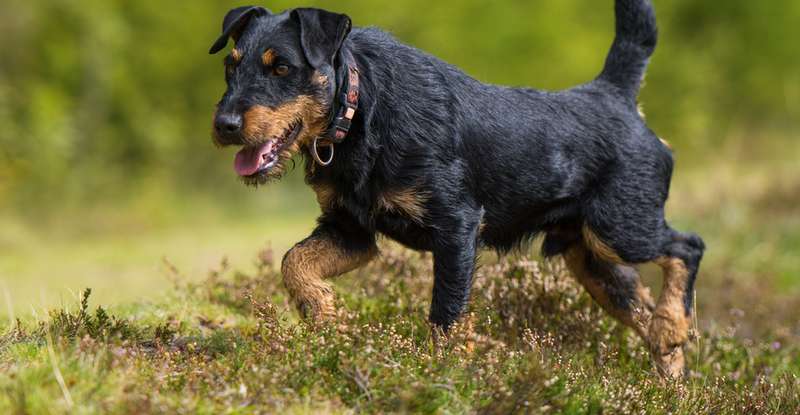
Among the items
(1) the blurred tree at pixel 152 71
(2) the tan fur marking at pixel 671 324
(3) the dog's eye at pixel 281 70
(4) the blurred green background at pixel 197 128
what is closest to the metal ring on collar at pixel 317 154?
(3) the dog's eye at pixel 281 70

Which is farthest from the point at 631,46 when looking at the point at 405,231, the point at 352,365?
the point at 352,365

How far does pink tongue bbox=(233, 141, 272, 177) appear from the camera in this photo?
181 inches

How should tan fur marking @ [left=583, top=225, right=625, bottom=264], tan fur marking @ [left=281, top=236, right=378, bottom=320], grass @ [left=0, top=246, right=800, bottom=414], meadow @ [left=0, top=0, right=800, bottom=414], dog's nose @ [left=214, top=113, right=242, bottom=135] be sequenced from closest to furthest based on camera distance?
grass @ [left=0, top=246, right=800, bottom=414] → meadow @ [left=0, top=0, right=800, bottom=414] → dog's nose @ [left=214, top=113, right=242, bottom=135] → tan fur marking @ [left=281, top=236, right=378, bottom=320] → tan fur marking @ [left=583, top=225, right=625, bottom=264]

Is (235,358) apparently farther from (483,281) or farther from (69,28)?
(69,28)

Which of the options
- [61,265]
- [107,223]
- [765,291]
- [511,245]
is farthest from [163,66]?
[511,245]

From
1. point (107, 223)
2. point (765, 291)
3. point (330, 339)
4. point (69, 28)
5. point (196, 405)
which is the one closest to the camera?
point (196, 405)

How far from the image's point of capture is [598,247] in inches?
228

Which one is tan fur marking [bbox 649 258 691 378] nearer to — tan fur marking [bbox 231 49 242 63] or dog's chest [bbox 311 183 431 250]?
dog's chest [bbox 311 183 431 250]

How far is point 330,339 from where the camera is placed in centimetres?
425

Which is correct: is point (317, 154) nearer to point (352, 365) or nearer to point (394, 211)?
point (394, 211)

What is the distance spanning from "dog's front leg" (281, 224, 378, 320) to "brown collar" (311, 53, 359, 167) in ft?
1.73

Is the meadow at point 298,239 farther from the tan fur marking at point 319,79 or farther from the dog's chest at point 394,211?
the tan fur marking at point 319,79

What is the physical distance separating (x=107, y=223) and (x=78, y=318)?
14910mm

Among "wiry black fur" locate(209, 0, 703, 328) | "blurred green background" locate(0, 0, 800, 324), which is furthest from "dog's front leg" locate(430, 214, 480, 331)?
"blurred green background" locate(0, 0, 800, 324)
